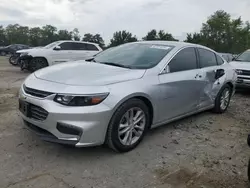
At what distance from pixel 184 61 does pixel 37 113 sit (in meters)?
2.63

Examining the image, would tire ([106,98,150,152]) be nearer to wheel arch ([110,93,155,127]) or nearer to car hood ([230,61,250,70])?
wheel arch ([110,93,155,127])

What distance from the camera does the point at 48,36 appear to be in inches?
2680

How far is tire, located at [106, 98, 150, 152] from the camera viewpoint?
3.47m

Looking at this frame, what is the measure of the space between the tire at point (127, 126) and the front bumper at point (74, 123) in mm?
135

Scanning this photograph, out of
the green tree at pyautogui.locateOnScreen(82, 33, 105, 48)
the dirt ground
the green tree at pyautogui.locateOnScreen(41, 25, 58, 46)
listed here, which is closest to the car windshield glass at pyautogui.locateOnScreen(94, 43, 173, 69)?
the dirt ground

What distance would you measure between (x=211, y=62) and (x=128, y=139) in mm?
2769

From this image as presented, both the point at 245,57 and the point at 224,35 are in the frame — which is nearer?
the point at 245,57

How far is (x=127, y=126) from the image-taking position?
3.70m

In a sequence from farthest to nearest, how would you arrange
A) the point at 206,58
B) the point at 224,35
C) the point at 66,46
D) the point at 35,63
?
the point at 224,35
the point at 66,46
the point at 35,63
the point at 206,58

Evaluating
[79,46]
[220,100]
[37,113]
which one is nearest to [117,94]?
[37,113]

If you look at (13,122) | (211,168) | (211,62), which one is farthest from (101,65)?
(211,62)

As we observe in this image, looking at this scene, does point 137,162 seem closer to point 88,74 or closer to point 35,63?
point 88,74

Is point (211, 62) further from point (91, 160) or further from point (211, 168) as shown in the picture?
point (91, 160)

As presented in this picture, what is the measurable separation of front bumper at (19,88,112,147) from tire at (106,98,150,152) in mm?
135
